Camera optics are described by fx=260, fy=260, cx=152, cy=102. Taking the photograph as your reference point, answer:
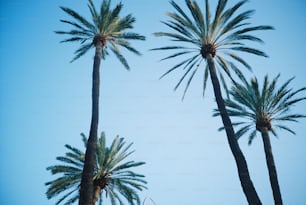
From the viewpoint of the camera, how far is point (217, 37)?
54.1 ft

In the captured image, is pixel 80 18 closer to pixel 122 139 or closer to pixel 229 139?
pixel 122 139

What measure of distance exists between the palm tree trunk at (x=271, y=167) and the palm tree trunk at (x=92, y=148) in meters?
11.1

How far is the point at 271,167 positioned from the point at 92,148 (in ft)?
39.1

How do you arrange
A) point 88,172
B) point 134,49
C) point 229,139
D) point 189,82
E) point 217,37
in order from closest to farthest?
point 88,172
point 229,139
point 217,37
point 189,82
point 134,49

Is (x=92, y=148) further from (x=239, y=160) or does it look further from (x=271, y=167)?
(x=271, y=167)

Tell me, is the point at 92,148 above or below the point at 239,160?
above

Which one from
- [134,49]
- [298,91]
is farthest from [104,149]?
[298,91]

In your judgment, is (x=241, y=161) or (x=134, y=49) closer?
(x=241, y=161)

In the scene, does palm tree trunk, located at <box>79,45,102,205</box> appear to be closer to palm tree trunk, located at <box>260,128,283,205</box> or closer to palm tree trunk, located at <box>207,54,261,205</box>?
palm tree trunk, located at <box>207,54,261,205</box>

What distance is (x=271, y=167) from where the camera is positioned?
56.5 ft

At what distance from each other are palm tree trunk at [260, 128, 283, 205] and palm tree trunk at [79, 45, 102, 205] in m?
11.1

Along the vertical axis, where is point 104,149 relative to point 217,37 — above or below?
below

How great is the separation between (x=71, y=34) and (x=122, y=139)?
9.59m

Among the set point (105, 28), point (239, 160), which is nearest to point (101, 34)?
point (105, 28)
